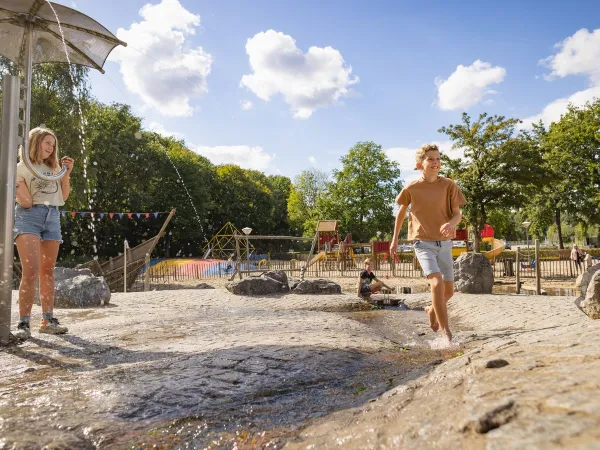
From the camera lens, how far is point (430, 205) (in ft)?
13.1

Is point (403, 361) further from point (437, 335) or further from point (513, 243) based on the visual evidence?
point (513, 243)

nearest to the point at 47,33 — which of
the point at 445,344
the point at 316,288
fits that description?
the point at 445,344

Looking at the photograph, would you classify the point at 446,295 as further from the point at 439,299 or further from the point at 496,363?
the point at 496,363

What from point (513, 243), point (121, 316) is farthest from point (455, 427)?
point (513, 243)

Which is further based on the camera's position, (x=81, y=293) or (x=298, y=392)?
(x=81, y=293)

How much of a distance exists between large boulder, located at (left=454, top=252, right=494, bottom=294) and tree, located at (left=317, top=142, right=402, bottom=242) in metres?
33.2

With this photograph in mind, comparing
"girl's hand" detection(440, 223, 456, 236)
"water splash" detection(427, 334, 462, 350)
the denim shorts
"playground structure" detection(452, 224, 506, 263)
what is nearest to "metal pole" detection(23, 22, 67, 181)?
the denim shorts

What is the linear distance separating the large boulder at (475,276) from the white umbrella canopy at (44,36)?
849 cm

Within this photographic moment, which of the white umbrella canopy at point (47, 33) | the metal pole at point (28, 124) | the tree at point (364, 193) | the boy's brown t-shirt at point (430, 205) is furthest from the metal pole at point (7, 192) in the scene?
the tree at point (364, 193)

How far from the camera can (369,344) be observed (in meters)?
3.60

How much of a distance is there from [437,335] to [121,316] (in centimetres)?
366

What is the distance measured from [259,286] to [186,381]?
7.93 m

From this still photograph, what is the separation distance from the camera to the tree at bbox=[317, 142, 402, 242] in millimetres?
43938

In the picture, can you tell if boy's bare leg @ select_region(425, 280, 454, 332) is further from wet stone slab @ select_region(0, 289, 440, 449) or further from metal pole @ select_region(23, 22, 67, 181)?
metal pole @ select_region(23, 22, 67, 181)
